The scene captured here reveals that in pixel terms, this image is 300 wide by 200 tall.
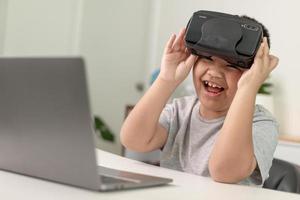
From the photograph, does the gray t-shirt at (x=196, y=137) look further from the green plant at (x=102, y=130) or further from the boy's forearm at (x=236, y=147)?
the green plant at (x=102, y=130)

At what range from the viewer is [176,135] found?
1271 mm

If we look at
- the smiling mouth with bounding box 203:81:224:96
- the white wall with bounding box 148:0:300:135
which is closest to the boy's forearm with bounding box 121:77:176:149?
the smiling mouth with bounding box 203:81:224:96

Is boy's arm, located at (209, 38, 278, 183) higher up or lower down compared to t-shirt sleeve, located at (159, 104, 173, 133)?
higher up

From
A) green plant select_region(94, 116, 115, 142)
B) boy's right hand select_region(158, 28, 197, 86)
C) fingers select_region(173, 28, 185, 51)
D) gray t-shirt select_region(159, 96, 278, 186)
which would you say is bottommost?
green plant select_region(94, 116, 115, 142)

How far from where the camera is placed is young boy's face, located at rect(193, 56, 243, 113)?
114 centimetres

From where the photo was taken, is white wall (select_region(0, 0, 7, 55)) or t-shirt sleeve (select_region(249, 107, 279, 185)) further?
white wall (select_region(0, 0, 7, 55))

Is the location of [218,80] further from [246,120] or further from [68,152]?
[68,152]

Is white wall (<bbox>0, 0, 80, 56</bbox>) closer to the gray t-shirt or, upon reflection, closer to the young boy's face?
the gray t-shirt

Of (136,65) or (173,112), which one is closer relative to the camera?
(173,112)

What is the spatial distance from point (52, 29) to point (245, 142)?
293 centimetres

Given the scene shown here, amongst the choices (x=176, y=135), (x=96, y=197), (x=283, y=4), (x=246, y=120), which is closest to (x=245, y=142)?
(x=246, y=120)

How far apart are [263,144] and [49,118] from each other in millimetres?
601

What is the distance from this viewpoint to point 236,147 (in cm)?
96

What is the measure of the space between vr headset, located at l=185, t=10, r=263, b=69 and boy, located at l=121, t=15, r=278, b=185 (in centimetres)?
3
